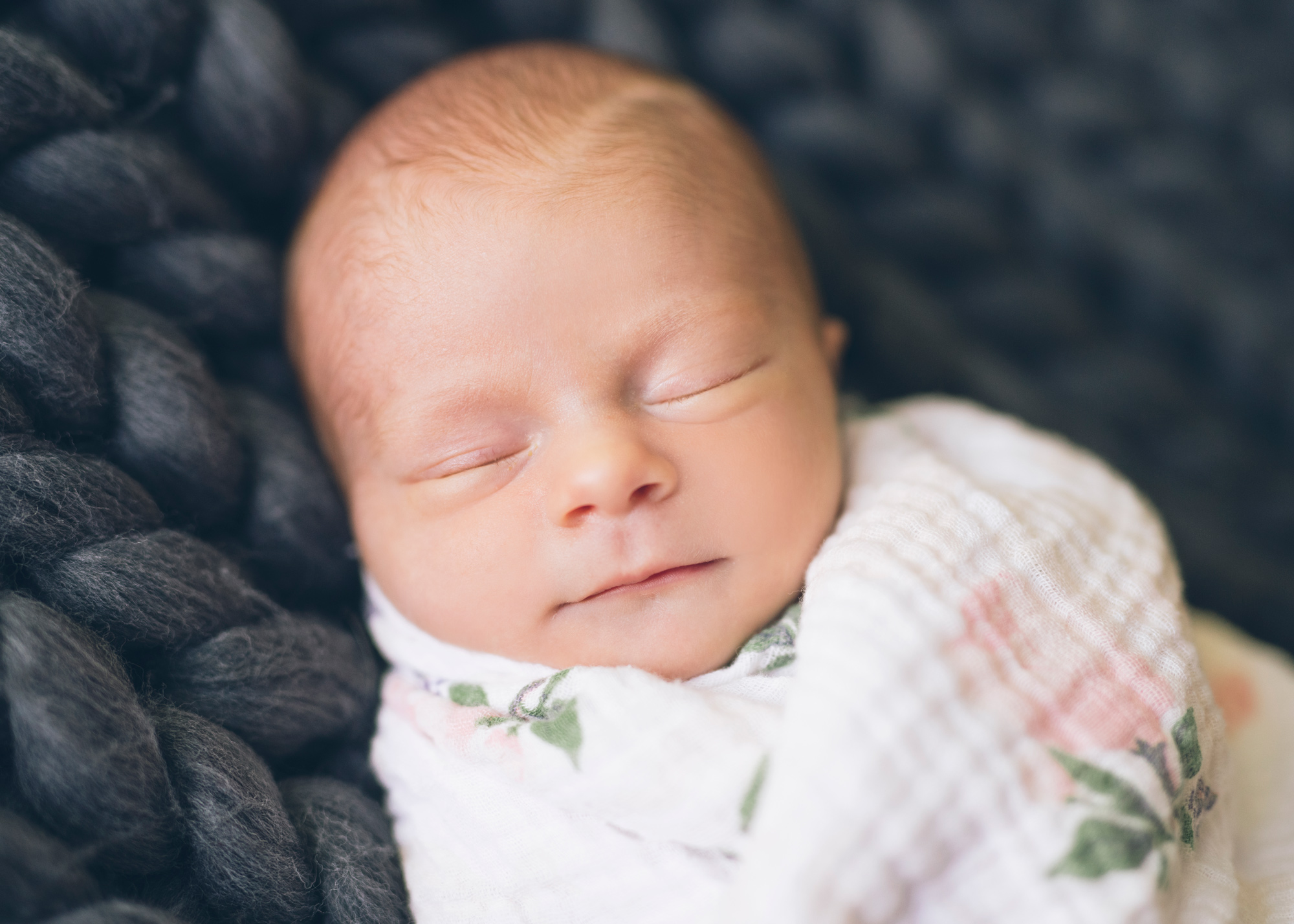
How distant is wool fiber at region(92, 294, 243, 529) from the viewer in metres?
0.65

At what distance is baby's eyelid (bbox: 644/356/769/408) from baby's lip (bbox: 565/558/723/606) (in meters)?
0.13

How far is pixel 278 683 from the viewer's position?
0.67 metres

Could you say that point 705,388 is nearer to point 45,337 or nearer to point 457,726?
point 457,726

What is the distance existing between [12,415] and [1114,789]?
732 mm

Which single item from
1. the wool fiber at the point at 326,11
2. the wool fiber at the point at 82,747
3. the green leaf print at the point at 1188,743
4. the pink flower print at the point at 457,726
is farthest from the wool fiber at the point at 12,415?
the green leaf print at the point at 1188,743

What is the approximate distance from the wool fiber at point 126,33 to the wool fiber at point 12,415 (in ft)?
1.07

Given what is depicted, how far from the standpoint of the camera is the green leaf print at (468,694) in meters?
0.70

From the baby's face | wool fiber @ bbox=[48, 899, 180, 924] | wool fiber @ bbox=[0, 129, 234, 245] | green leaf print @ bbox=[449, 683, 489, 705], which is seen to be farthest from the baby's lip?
wool fiber @ bbox=[0, 129, 234, 245]

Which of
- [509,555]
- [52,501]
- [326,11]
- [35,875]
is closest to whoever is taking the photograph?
[35,875]

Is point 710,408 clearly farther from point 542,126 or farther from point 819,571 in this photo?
point 542,126

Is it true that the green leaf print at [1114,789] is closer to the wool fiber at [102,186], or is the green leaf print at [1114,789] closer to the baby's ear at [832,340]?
the baby's ear at [832,340]

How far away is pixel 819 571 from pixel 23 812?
51 centimetres

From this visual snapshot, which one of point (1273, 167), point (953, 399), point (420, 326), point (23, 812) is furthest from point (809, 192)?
point (23, 812)

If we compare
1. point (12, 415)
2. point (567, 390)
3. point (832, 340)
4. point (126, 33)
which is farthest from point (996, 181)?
point (12, 415)
